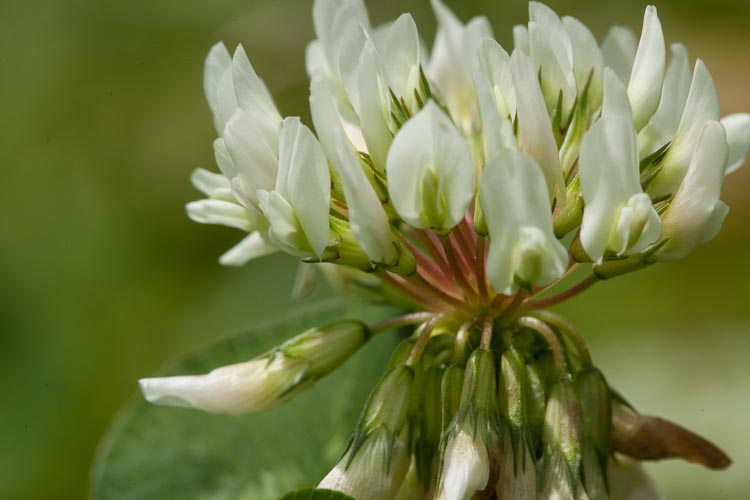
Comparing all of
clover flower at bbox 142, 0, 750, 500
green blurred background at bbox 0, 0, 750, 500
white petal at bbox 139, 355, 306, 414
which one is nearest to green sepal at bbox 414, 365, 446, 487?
clover flower at bbox 142, 0, 750, 500

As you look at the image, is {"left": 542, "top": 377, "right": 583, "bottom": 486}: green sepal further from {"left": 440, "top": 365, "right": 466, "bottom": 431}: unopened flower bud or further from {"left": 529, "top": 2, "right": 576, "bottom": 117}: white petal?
{"left": 529, "top": 2, "right": 576, "bottom": 117}: white petal

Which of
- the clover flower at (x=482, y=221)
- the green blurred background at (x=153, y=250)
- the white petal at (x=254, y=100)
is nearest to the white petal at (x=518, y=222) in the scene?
the clover flower at (x=482, y=221)

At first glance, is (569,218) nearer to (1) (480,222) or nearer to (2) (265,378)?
(1) (480,222)

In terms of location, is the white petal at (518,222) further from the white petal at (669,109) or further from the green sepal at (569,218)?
the white petal at (669,109)

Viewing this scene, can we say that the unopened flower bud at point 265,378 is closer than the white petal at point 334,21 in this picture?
Yes

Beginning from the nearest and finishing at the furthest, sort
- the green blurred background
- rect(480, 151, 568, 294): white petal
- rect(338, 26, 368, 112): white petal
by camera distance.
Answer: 1. rect(480, 151, 568, 294): white petal
2. rect(338, 26, 368, 112): white petal
3. the green blurred background

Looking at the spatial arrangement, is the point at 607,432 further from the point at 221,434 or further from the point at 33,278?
the point at 33,278
